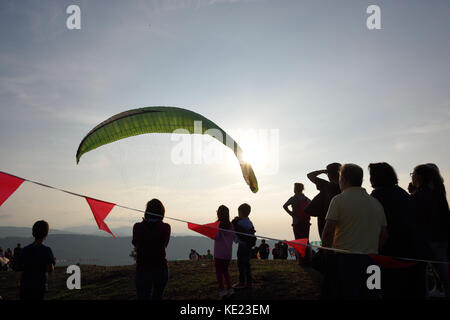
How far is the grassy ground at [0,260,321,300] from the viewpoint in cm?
716

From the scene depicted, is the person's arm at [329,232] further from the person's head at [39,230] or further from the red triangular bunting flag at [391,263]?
the person's head at [39,230]

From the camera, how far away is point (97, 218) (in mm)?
6316

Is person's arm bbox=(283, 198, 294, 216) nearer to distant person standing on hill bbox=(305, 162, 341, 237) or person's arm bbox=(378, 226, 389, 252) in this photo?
distant person standing on hill bbox=(305, 162, 341, 237)

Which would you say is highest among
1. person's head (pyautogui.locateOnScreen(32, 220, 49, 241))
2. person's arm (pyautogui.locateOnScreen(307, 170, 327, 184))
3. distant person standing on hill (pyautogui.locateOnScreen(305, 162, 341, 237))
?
person's arm (pyautogui.locateOnScreen(307, 170, 327, 184))

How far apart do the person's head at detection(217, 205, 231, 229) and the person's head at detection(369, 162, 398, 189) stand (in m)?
3.40

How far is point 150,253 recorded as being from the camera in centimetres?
502

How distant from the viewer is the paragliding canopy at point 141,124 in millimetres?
8320

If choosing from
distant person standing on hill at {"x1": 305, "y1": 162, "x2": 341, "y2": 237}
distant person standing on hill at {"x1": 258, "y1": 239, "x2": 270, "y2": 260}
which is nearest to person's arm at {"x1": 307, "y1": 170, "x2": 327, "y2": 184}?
distant person standing on hill at {"x1": 305, "y1": 162, "x2": 341, "y2": 237}

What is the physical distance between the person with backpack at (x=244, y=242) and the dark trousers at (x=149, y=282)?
2475mm

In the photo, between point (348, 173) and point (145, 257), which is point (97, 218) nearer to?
point (145, 257)

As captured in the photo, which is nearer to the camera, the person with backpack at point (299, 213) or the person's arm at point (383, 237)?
the person's arm at point (383, 237)

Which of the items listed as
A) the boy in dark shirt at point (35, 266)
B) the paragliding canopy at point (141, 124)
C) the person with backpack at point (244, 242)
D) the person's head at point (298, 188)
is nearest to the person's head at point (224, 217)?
the person with backpack at point (244, 242)

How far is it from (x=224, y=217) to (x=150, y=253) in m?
2.23
